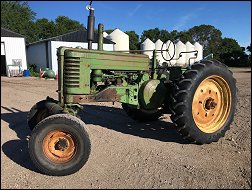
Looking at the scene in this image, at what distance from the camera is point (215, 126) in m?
5.20

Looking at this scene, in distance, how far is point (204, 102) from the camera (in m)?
5.09

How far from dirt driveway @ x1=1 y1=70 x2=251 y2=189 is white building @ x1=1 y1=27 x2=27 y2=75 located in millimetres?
21071

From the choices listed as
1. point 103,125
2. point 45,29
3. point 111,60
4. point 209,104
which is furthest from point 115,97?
point 45,29

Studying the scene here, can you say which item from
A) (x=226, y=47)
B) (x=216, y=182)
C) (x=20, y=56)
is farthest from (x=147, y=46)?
(x=216, y=182)

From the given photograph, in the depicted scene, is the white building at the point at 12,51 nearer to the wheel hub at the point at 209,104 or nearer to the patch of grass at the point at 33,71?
the patch of grass at the point at 33,71

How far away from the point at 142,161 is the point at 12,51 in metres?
24.7

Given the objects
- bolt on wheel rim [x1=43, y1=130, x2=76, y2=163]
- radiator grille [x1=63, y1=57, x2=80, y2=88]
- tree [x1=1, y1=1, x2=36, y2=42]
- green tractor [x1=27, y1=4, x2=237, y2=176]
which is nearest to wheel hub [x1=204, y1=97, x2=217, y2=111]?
green tractor [x1=27, y1=4, x2=237, y2=176]

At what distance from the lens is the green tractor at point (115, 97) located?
394cm

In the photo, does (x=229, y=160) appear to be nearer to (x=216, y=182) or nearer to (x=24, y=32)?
(x=216, y=182)

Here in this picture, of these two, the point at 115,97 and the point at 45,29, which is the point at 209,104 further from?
the point at 45,29

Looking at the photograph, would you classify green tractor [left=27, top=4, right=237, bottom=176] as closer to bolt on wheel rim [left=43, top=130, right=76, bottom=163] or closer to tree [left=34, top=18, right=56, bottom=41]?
bolt on wheel rim [left=43, top=130, right=76, bottom=163]

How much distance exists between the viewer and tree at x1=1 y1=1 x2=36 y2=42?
28.8 meters

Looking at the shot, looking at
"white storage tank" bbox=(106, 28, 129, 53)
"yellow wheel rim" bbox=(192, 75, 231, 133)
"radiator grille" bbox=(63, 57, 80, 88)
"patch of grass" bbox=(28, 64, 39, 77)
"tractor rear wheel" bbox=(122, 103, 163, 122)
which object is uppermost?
"white storage tank" bbox=(106, 28, 129, 53)

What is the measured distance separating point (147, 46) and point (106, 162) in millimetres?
33763
